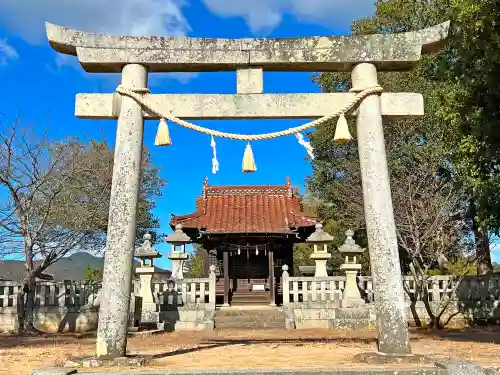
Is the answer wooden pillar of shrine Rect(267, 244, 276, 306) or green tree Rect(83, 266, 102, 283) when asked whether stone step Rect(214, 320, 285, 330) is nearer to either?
wooden pillar of shrine Rect(267, 244, 276, 306)

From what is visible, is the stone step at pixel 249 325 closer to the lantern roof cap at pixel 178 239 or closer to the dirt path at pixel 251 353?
the lantern roof cap at pixel 178 239

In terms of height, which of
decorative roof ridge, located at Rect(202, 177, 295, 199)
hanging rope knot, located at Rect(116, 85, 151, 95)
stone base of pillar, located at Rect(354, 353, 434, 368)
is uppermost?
decorative roof ridge, located at Rect(202, 177, 295, 199)

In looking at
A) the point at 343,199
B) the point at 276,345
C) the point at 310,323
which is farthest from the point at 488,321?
the point at 276,345

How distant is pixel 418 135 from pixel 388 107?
14.2 metres

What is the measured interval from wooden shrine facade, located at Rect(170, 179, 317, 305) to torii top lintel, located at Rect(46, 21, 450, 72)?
1238 centimetres

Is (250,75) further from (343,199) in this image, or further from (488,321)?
(343,199)

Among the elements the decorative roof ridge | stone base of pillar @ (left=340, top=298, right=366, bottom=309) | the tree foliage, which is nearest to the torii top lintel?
the tree foliage

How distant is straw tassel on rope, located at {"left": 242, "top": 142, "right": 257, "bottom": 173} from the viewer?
21.9 feet

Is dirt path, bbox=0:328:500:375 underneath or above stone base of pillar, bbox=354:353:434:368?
underneath

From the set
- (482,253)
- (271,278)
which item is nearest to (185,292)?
(271,278)

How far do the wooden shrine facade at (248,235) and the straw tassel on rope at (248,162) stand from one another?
1221 centimetres

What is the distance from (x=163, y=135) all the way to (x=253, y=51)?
174 cm

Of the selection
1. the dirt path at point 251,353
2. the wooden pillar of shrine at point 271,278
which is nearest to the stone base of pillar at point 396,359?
the dirt path at point 251,353

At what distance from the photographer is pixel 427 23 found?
19.8m
